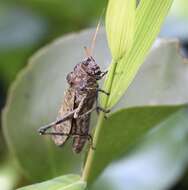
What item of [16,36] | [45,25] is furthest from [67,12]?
[16,36]

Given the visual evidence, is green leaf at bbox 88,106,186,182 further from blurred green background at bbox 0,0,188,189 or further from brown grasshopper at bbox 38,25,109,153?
blurred green background at bbox 0,0,188,189

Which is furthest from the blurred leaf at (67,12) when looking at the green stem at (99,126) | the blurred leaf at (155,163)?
the green stem at (99,126)

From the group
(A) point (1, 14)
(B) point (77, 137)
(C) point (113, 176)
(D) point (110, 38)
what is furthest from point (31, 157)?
(A) point (1, 14)

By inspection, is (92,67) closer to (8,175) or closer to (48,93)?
(48,93)

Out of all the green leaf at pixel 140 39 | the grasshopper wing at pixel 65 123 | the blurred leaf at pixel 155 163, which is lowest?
the blurred leaf at pixel 155 163

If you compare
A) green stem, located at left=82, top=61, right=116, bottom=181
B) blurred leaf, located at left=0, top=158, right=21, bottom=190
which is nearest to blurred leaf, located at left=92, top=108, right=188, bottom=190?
blurred leaf, located at left=0, top=158, right=21, bottom=190

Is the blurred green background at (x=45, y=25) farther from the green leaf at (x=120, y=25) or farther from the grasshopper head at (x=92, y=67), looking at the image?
the green leaf at (x=120, y=25)
